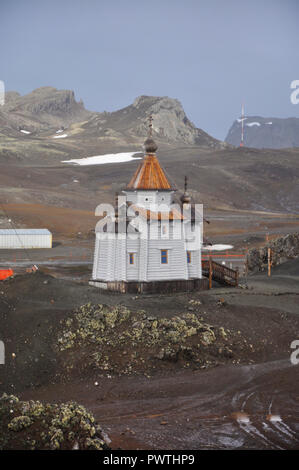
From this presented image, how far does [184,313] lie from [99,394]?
309 inches

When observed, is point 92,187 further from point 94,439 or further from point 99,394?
point 94,439

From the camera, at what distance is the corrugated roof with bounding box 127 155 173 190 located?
3453cm

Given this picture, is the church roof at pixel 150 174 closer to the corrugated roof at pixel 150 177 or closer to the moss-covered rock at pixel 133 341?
the corrugated roof at pixel 150 177

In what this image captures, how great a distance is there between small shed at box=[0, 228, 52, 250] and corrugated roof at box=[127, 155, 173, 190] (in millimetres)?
34320

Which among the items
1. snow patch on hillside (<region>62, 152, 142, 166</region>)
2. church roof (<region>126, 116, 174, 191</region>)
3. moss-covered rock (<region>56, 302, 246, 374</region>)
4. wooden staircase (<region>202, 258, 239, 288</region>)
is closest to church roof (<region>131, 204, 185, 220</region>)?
church roof (<region>126, 116, 174, 191</region>)

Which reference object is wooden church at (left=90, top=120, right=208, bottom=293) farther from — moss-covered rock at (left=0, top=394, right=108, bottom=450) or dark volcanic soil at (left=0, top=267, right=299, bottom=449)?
moss-covered rock at (left=0, top=394, right=108, bottom=450)

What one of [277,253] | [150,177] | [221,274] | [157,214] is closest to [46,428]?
[157,214]

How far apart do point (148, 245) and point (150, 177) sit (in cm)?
518

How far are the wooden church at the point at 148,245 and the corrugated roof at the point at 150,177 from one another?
0.07 metres

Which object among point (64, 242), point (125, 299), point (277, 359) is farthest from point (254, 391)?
point (64, 242)

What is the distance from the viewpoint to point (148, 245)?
105ft

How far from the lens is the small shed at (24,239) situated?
65869 millimetres
